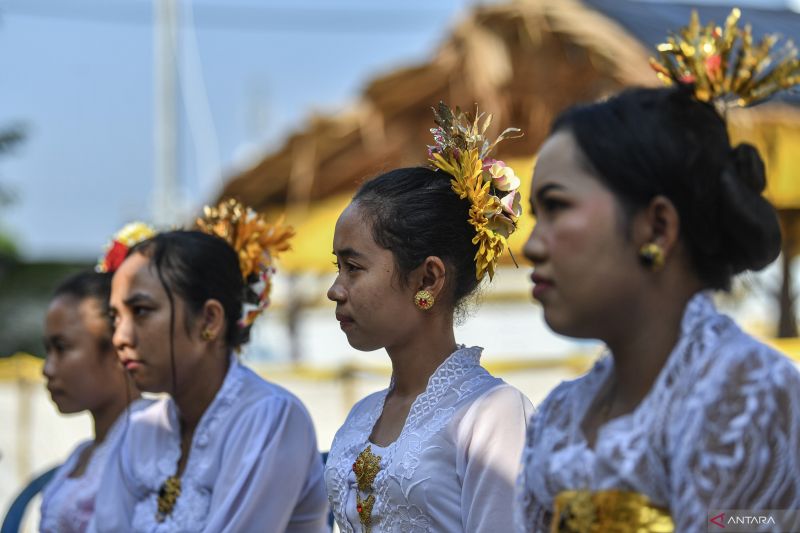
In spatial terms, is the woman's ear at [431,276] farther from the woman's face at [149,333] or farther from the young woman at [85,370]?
the young woman at [85,370]

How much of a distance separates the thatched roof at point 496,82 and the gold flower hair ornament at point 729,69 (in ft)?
7.79

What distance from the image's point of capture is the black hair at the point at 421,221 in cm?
277

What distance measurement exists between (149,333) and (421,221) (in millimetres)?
1130

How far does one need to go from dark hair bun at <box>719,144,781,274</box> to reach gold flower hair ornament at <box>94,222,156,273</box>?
8.25ft

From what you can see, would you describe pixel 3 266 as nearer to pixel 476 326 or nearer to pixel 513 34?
pixel 476 326

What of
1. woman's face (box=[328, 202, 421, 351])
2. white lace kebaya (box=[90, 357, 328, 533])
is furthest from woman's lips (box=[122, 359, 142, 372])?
woman's face (box=[328, 202, 421, 351])

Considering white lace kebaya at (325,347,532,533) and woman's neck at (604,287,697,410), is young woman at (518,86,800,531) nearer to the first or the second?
woman's neck at (604,287,697,410)

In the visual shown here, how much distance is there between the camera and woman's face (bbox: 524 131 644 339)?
72.5 inches

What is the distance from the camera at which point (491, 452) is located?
8.30 ft

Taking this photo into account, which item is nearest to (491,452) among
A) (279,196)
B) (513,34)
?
(513,34)

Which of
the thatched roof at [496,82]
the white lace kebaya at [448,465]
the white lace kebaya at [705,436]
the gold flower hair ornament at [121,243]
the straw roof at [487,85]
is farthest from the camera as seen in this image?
the straw roof at [487,85]

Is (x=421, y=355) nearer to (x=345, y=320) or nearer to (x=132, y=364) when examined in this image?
(x=345, y=320)

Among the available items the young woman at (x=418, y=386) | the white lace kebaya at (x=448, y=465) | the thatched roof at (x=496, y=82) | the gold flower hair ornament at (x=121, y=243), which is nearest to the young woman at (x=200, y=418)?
the gold flower hair ornament at (x=121, y=243)

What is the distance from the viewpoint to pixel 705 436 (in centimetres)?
172
